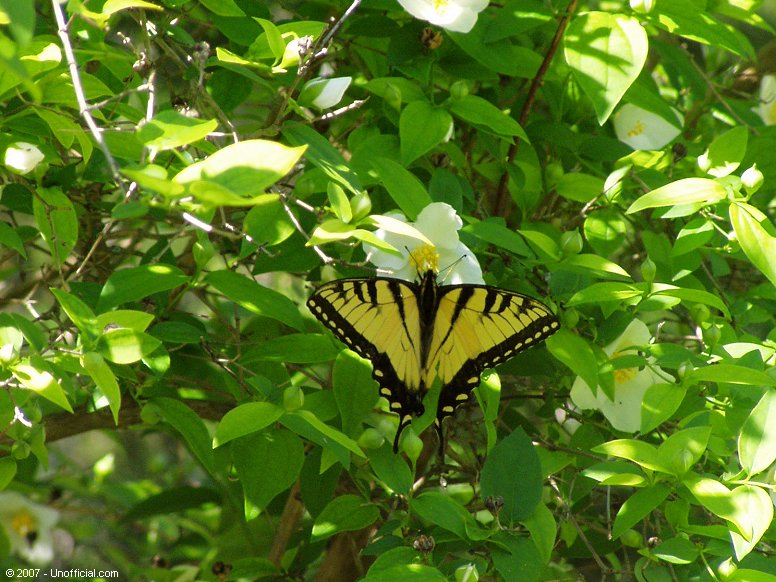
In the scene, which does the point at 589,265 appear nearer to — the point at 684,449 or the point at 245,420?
the point at 684,449

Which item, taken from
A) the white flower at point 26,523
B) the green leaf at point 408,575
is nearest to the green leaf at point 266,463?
the green leaf at point 408,575

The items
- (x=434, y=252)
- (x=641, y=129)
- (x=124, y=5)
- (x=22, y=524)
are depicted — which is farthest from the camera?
(x=22, y=524)

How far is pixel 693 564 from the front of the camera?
3.91 feet

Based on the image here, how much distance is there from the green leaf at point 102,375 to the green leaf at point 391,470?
344mm

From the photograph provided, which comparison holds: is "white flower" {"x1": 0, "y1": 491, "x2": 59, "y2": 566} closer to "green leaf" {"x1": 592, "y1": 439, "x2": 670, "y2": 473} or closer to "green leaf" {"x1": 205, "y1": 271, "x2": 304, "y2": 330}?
"green leaf" {"x1": 205, "y1": 271, "x2": 304, "y2": 330}

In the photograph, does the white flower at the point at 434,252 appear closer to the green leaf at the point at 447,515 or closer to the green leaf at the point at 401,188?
the green leaf at the point at 401,188

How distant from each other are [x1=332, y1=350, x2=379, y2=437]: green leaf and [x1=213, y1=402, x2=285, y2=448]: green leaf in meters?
0.11

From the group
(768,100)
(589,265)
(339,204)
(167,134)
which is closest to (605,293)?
(589,265)

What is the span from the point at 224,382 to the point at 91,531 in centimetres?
71

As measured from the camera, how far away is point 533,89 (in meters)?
1.40

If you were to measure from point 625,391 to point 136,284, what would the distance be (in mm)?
679

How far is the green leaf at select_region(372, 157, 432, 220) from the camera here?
1.13 meters

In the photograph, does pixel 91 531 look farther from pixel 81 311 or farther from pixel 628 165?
pixel 628 165

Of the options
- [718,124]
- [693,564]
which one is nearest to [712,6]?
[718,124]
